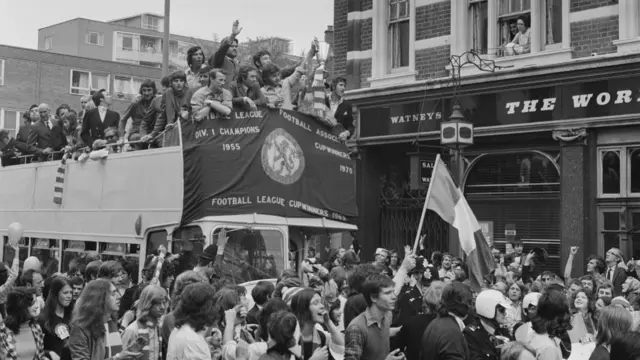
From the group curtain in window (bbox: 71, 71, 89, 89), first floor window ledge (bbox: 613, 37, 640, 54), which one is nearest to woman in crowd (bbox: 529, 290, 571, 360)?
first floor window ledge (bbox: 613, 37, 640, 54)

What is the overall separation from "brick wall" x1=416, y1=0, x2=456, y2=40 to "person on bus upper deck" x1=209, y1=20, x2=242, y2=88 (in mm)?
6180

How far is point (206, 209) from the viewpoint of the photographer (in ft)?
43.7

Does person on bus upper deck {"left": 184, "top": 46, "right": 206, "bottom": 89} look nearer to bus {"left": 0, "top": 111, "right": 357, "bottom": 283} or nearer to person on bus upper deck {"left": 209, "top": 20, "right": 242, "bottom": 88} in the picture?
person on bus upper deck {"left": 209, "top": 20, "right": 242, "bottom": 88}

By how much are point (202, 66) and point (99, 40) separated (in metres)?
64.7

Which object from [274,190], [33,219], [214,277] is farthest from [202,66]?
[33,219]

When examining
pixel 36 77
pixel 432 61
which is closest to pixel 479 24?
pixel 432 61

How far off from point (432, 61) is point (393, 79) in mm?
1022

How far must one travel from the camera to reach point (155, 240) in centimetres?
1405

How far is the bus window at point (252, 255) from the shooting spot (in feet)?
42.9

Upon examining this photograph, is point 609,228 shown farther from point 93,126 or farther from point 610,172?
point 93,126

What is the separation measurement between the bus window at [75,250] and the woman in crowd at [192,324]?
351 inches

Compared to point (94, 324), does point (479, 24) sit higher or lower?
higher

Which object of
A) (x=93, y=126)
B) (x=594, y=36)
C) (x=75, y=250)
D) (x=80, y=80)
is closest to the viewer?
(x=75, y=250)

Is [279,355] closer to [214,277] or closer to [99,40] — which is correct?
[214,277]
